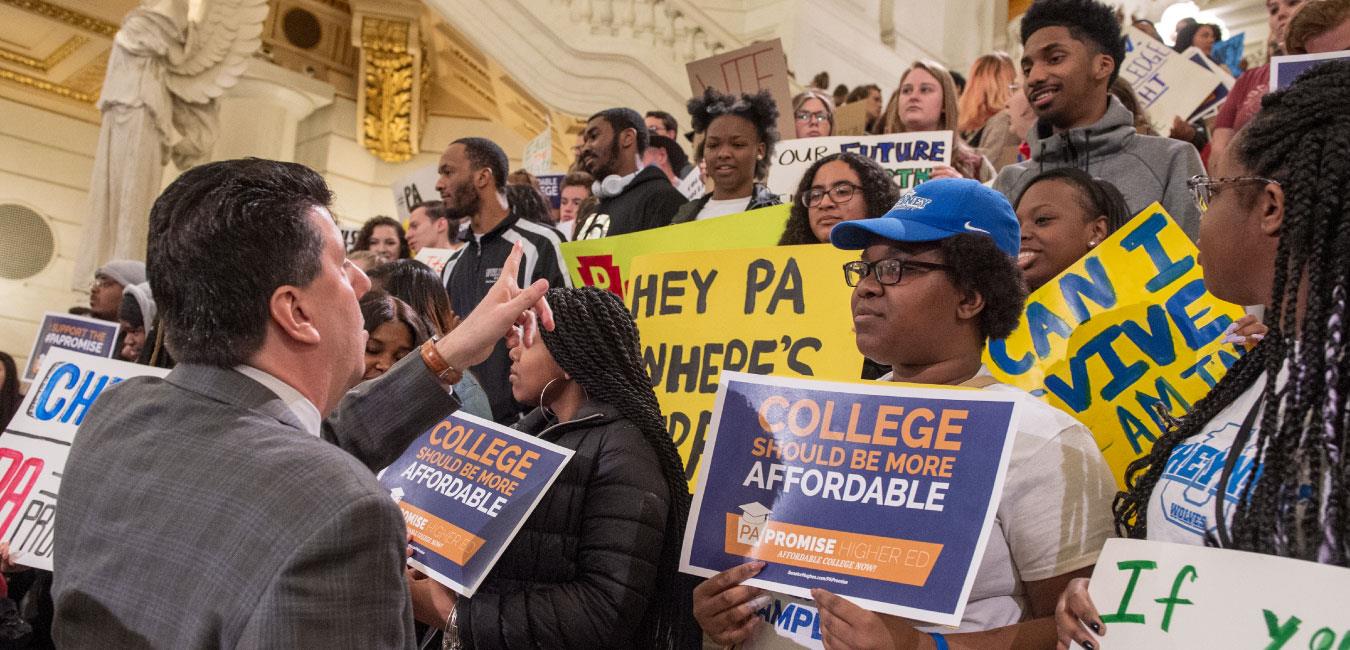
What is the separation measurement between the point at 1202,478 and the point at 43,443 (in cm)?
327

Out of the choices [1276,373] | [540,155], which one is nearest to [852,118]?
[540,155]

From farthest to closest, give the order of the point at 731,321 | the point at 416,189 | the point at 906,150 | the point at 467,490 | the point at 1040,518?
1. the point at 416,189
2. the point at 906,150
3. the point at 731,321
4. the point at 467,490
5. the point at 1040,518

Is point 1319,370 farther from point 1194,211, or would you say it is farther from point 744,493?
point 1194,211

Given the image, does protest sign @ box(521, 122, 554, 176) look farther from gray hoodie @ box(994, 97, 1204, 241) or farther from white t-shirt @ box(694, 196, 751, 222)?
gray hoodie @ box(994, 97, 1204, 241)

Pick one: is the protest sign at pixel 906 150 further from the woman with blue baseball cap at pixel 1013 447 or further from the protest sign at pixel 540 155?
the protest sign at pixel 540 155

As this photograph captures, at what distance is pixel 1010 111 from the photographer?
17.5ft

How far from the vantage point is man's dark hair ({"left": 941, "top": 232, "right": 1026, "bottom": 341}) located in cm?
239

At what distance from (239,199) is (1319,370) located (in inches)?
57.2

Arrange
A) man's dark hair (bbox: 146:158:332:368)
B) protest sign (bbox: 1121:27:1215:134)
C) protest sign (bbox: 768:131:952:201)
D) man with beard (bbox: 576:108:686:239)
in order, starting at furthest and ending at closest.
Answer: protest sign (bbox: 1121:27:1215:134) < man with beard (bbox: 576:108:686:239) < protest sign (bbox: 768:131:952:201) < man's dark hair (bbox: 146:158:332:368)

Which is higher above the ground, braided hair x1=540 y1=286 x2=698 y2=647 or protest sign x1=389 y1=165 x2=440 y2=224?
protest sign x1=389 y1=165 x2=440 y2=224

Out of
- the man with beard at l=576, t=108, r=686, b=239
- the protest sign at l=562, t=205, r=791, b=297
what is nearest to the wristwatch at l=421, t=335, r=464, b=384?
the protest sign at l=562, t=205, r=791, b=297

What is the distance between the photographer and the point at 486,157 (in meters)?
5.79

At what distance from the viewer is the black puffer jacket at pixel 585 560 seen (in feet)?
8.20

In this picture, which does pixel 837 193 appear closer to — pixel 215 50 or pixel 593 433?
pixel 593 433
